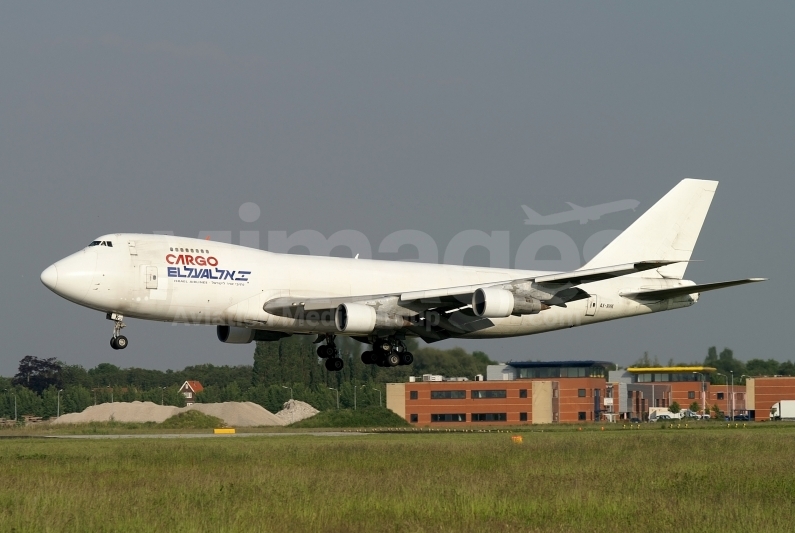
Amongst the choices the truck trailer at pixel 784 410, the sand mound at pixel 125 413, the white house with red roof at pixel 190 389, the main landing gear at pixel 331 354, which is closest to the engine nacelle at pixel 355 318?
the main landing gear at pixel 331 354

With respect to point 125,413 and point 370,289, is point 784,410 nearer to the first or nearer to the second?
point 125,413

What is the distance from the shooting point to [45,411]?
11106 centimetres

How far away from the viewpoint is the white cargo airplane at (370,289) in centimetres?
3997

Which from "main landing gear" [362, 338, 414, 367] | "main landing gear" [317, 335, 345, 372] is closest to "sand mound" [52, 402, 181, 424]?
"main landing gear" [317, 335, 345, 372]

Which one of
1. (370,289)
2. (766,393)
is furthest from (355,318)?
(766,393)

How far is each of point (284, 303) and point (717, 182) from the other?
2354 centimetres

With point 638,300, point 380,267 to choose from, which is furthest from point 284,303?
point 638,300

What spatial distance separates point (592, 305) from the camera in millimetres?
49219

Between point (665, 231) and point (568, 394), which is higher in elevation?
point (665, 231)

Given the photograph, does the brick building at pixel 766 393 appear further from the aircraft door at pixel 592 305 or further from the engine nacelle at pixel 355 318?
the engine nacelle at pixel 355 318

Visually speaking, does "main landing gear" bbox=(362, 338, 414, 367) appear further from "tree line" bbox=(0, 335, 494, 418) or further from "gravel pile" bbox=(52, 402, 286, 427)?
"gravel pile" bbox=(52, 402, 286, 427)

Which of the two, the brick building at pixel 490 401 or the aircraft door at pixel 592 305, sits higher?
the aircraft door at pixel 592 305

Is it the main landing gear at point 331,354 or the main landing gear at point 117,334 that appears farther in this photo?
the main landing gear at point 331,354

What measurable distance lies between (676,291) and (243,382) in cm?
7301
